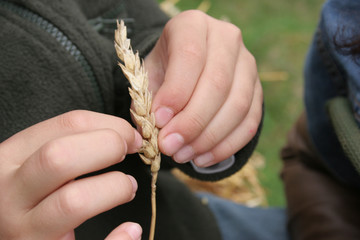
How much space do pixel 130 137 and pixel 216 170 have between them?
336mm

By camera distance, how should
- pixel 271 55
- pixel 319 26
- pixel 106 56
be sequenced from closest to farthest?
pixel 106 56 < pixel 319 26 < pixel 271 55

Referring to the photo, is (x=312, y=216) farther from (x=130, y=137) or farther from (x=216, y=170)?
(x=130, y=137)

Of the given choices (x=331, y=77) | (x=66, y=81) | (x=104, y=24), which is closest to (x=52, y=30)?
(x=66, y=81)

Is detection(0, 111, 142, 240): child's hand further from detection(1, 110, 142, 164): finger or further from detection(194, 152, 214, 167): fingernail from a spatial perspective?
detection(194, 152, 214, 167): fingernail

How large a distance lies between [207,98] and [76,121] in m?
0.24

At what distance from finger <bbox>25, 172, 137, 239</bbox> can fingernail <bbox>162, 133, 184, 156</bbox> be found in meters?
0.15

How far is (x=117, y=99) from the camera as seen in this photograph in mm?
884

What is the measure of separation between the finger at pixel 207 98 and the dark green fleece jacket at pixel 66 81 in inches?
7.1

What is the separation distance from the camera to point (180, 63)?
0.62 metres

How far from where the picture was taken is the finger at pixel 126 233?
1.61ft

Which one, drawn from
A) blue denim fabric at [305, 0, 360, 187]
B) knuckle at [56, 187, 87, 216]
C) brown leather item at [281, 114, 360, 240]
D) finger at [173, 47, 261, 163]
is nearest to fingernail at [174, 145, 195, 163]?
finger at [173, 47, 261, 163]

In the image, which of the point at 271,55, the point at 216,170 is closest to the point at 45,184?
the point at 216,170

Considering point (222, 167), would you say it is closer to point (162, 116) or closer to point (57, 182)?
point (162, 116)

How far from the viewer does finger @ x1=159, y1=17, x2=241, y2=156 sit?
0.59 m
